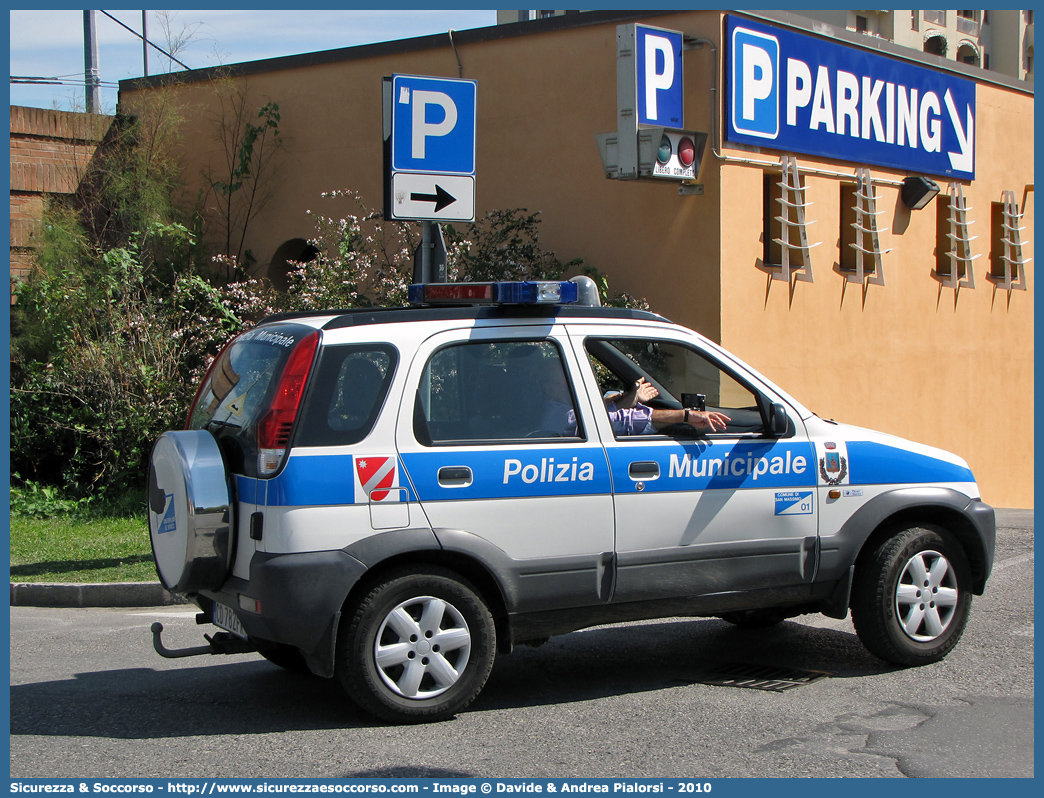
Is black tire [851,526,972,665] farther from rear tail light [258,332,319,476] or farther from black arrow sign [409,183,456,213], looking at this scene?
black arrow sign [409,183,456,213]

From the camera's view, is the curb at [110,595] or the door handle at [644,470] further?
the curb at [110,595]

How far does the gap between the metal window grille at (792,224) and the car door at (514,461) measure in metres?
8.47

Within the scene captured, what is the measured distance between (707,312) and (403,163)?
18.7ft

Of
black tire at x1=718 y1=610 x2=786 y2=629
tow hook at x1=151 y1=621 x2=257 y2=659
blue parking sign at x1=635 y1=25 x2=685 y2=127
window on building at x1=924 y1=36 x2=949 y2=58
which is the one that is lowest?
black tire at x1=718 y1=610 x2=786 y2=629

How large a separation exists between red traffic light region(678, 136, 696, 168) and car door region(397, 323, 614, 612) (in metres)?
7.19

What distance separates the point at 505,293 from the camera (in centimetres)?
526

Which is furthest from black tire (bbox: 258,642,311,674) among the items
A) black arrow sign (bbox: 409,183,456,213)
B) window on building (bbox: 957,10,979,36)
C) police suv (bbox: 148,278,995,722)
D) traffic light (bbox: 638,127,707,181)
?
window on building (bbox: 957,10,979,36)

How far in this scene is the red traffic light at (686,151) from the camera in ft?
39.5

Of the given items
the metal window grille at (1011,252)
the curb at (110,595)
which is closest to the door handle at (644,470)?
the curb at (110,595)

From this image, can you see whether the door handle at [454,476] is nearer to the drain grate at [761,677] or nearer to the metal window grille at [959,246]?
the drain grate at [761,677]

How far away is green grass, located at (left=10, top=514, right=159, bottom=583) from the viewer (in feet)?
27.5

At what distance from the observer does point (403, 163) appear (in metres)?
7.76

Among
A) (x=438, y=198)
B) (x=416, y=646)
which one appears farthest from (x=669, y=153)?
(x=416, y=646)

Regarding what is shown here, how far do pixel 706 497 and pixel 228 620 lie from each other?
2.36m
